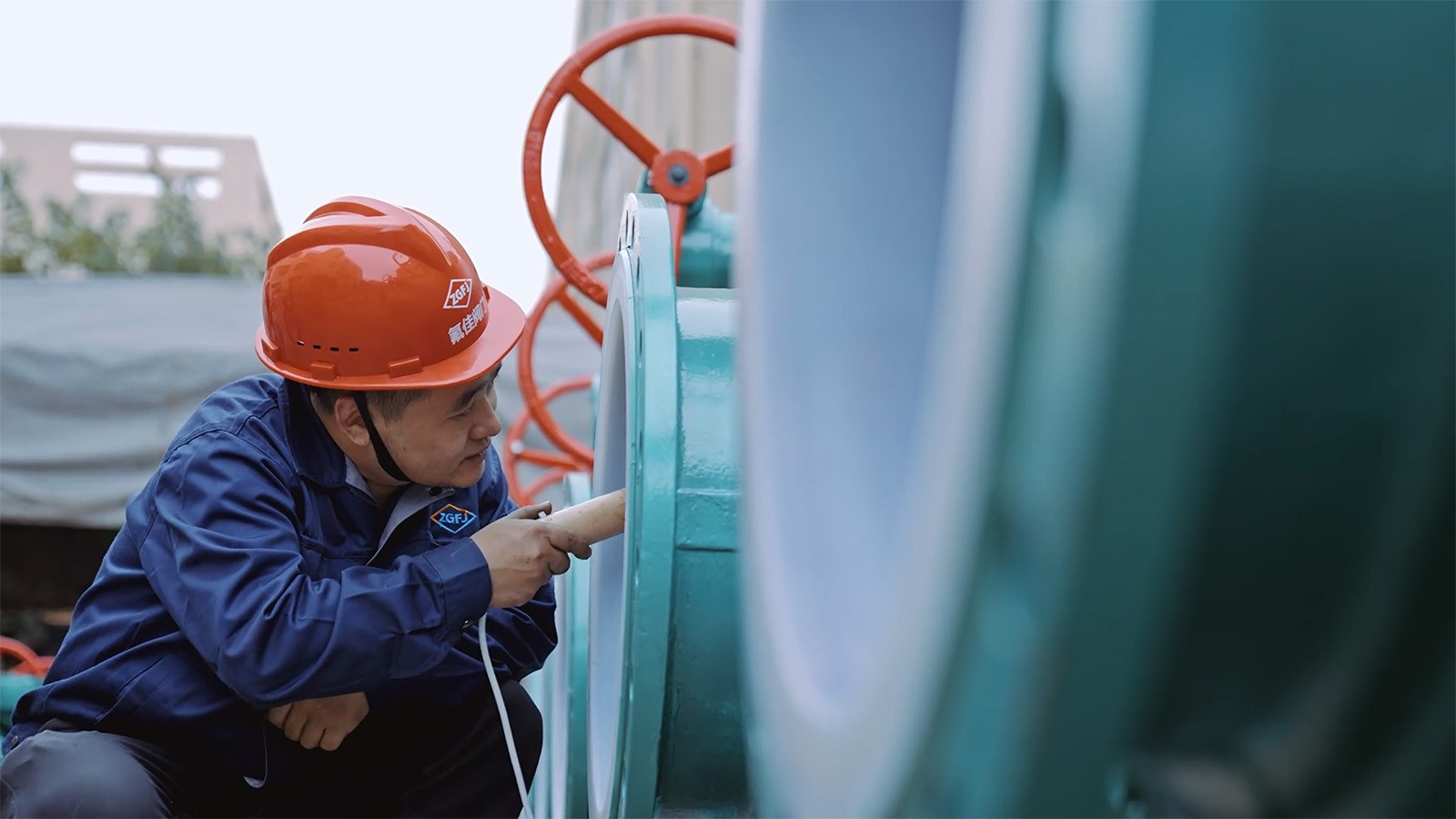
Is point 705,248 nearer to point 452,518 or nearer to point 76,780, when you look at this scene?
point 452,518

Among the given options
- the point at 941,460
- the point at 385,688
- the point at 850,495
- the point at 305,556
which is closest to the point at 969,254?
the point at 941,460

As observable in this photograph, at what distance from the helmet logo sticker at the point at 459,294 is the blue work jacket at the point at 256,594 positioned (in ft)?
0.84

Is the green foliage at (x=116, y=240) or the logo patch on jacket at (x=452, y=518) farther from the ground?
the logo patch on jacket at (x=452, y=518)

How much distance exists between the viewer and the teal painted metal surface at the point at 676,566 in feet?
4.95

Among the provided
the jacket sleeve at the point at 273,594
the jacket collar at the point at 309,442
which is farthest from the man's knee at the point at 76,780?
the jacket collar at the point at 309,442

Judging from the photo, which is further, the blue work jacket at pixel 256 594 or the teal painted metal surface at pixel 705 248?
the teal painted metal surface at pixel 705 248

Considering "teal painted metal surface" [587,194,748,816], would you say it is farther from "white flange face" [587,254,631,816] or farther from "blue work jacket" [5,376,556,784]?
"blue work jacket" [5,376,556,784]

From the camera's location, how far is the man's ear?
1.98 meters

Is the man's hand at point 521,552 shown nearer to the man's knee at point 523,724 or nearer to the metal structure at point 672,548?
the metal structure at point 672,548

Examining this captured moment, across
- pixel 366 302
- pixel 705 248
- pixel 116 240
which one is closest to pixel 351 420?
pixel 366 302

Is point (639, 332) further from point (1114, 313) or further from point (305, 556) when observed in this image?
point (1114, 313)

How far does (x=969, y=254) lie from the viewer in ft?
1.65

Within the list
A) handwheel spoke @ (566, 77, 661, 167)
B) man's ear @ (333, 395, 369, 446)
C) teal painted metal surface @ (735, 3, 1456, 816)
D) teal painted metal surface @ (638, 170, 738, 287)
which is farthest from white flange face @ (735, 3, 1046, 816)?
handwheel spoke @ (566, 77, 661, 167)

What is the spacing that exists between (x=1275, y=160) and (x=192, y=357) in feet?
18.6
